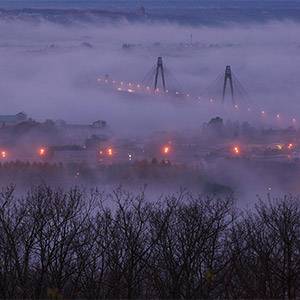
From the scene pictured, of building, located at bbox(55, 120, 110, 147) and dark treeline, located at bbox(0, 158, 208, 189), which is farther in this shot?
building, located at bbox(55, 120, 110, 147)

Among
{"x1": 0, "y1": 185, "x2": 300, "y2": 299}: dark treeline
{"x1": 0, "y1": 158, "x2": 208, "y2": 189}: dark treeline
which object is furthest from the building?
{"x1": 0, "y1": 185, "x2": 300, "y2": 299}: dark treeline

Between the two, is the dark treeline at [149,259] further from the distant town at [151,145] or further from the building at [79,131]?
the building at [79,131]

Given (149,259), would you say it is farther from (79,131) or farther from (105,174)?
(79,131)

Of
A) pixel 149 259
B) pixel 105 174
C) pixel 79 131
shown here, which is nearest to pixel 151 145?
pixel 105 174

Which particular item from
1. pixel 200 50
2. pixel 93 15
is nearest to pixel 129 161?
pixel 93 15

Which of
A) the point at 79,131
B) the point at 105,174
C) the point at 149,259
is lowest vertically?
the point at 149,259

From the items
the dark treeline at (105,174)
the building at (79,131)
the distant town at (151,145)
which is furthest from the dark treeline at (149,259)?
the building at (79,131)

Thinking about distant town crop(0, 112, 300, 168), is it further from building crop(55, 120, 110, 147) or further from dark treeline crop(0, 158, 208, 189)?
dark treeline crop(0, 158, 208, 189)

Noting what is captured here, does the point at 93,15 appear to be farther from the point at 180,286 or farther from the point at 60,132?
the point at 180,286
